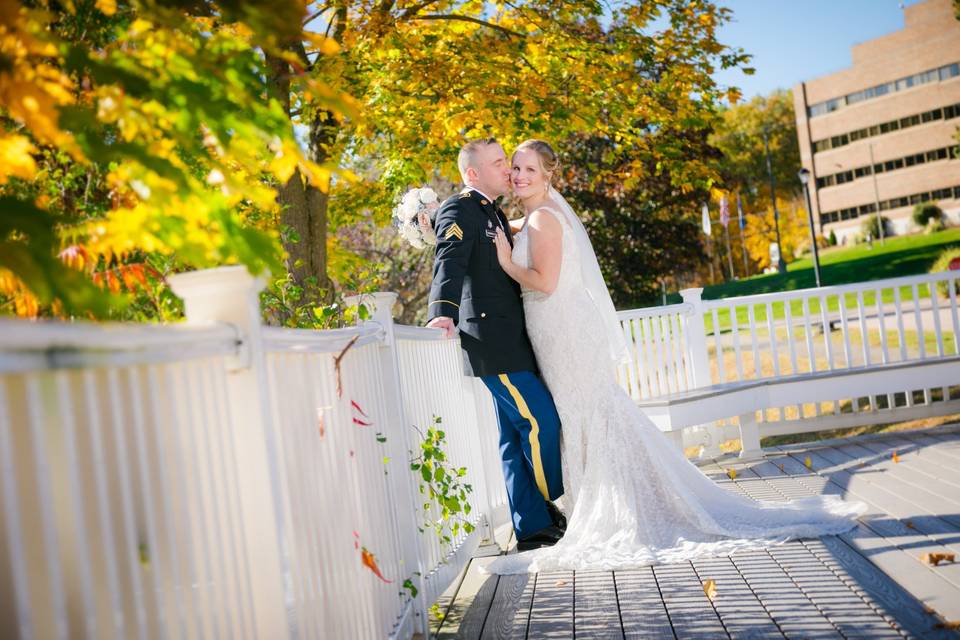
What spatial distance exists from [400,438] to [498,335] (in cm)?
115

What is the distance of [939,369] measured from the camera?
7.50m

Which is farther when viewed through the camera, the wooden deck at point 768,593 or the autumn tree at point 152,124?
the wooden deck at point 768,593

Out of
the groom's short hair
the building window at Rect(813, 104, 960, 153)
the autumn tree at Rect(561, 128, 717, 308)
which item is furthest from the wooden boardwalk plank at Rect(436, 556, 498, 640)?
the building window at Rect(813, 104, 960, 153)

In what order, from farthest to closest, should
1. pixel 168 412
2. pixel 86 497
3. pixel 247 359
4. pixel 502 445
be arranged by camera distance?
pixel 502 445 → pixel 247 359 → pixel 168 412 → pixel 86 497

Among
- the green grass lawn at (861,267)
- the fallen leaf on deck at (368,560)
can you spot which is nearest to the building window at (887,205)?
the green grass lawn at (861,267)

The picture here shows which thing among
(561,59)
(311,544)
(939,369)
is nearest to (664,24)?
(561,59)

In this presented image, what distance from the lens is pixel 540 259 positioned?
4445mm

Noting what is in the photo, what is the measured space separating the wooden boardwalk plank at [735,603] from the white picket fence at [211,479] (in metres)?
1.11

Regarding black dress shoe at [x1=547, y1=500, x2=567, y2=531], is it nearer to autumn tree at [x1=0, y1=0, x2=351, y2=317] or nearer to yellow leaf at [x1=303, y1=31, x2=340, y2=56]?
autumn tree at [x1=0, y1=0, x2=351, y2=317]

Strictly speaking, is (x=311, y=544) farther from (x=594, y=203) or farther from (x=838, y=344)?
(x=594, y=203)

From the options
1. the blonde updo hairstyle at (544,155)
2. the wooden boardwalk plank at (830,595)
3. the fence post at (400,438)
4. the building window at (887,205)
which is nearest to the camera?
the wooden boardwalk plank at (830,595)

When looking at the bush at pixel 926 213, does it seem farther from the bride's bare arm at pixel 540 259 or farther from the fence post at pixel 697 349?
the bride's bare arm at pixel 540 259

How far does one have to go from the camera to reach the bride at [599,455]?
13.4 feet

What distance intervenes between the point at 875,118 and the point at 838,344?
38.3 meters
